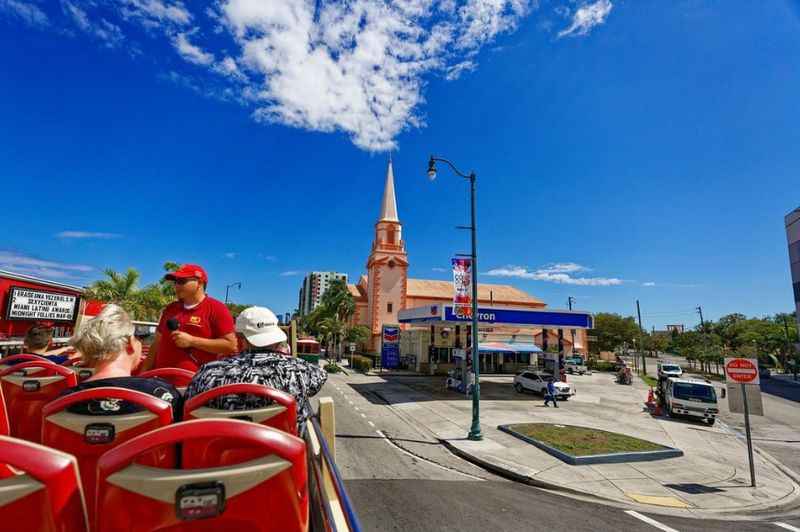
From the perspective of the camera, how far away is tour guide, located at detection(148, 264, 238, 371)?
4.12 metres

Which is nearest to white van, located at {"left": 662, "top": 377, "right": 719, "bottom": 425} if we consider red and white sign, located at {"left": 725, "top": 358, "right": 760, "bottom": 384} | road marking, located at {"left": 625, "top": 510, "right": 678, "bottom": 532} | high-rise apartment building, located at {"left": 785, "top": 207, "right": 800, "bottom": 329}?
red and white sign, located at {"left": 725, "top": 358, "right": 760, "bottom": 384}

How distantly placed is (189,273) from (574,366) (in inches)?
1774

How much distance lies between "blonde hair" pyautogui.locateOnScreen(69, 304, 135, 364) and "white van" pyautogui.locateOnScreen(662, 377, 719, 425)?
68.2 feet

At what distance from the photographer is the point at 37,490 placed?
1.25 meters

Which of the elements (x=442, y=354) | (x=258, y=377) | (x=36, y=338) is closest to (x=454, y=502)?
(x=258, y=377)

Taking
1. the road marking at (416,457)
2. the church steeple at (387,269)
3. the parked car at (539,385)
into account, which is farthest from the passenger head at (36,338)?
the church steeple at (387,269)

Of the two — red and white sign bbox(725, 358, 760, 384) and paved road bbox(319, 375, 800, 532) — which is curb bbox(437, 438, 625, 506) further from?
red and white sign bbox(725, 358, 760, 384)

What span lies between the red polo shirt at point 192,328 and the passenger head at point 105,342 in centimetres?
127

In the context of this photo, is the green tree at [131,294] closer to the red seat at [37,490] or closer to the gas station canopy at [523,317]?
the gas station canopy at [523,317]

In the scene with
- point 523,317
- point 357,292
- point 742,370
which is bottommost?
point 742,370

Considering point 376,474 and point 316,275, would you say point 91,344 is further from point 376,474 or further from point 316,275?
point 316,275

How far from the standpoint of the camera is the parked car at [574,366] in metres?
41.2

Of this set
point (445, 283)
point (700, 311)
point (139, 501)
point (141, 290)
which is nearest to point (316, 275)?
point (445, 283)

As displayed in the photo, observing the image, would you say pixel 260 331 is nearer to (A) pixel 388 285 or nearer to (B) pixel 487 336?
(B) pixel 487 336
